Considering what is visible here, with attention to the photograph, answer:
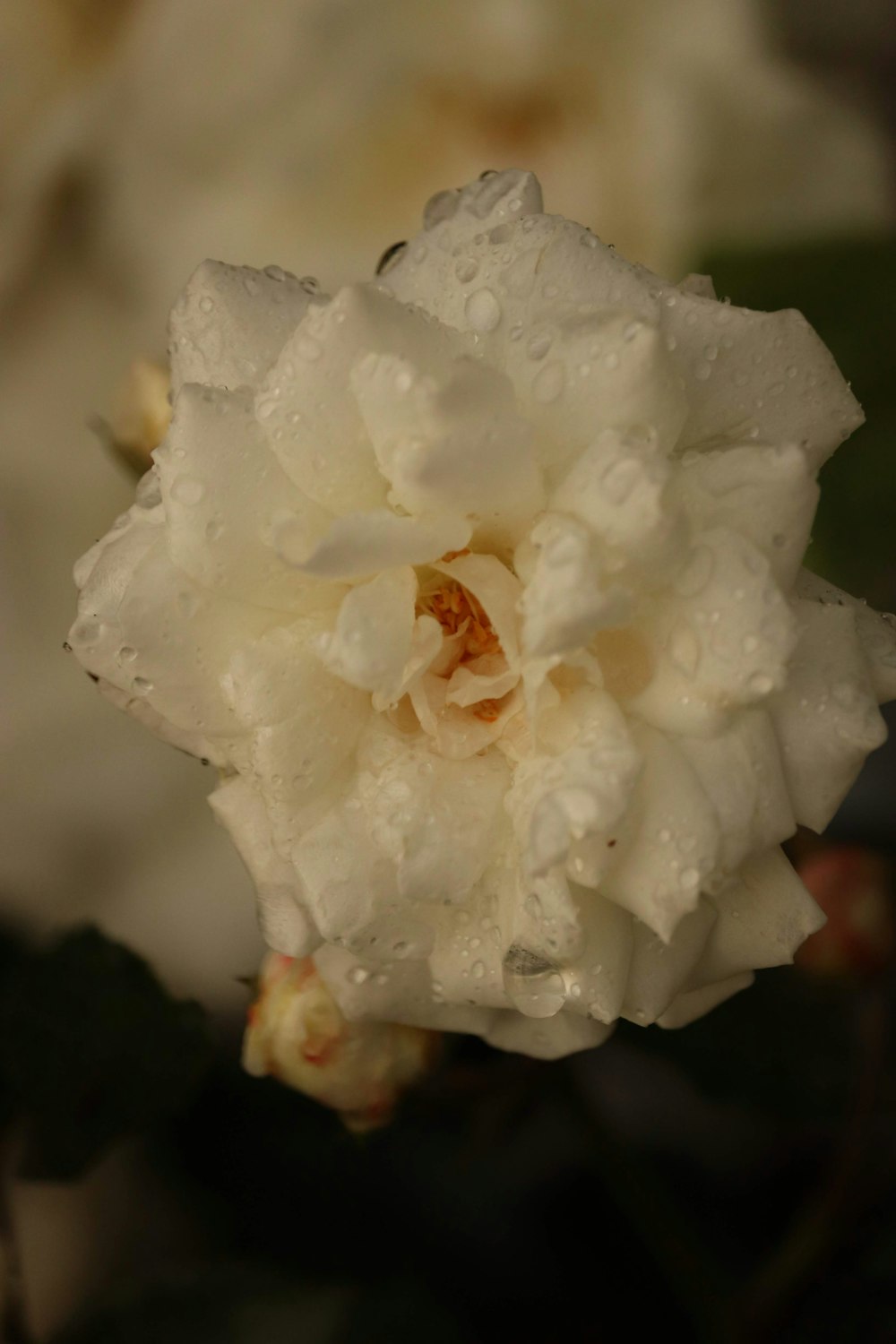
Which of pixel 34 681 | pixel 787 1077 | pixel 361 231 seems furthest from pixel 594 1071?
pixel 361 231

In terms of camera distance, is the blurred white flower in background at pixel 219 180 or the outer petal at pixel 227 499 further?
the blurred white flower in background at pixel 219 180

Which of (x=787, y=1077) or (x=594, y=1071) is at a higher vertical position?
(x=787, y=1077)

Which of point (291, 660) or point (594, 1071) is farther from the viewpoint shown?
point (594, 1071)

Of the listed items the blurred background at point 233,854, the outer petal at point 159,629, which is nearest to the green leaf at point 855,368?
the blurred background at point 233,854

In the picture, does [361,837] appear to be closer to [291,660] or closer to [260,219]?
[291,660]

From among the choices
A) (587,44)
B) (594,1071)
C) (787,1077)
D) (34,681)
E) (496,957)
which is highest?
(587,44)

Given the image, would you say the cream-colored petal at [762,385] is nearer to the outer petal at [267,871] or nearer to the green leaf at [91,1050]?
the outer petal at [267,871]
